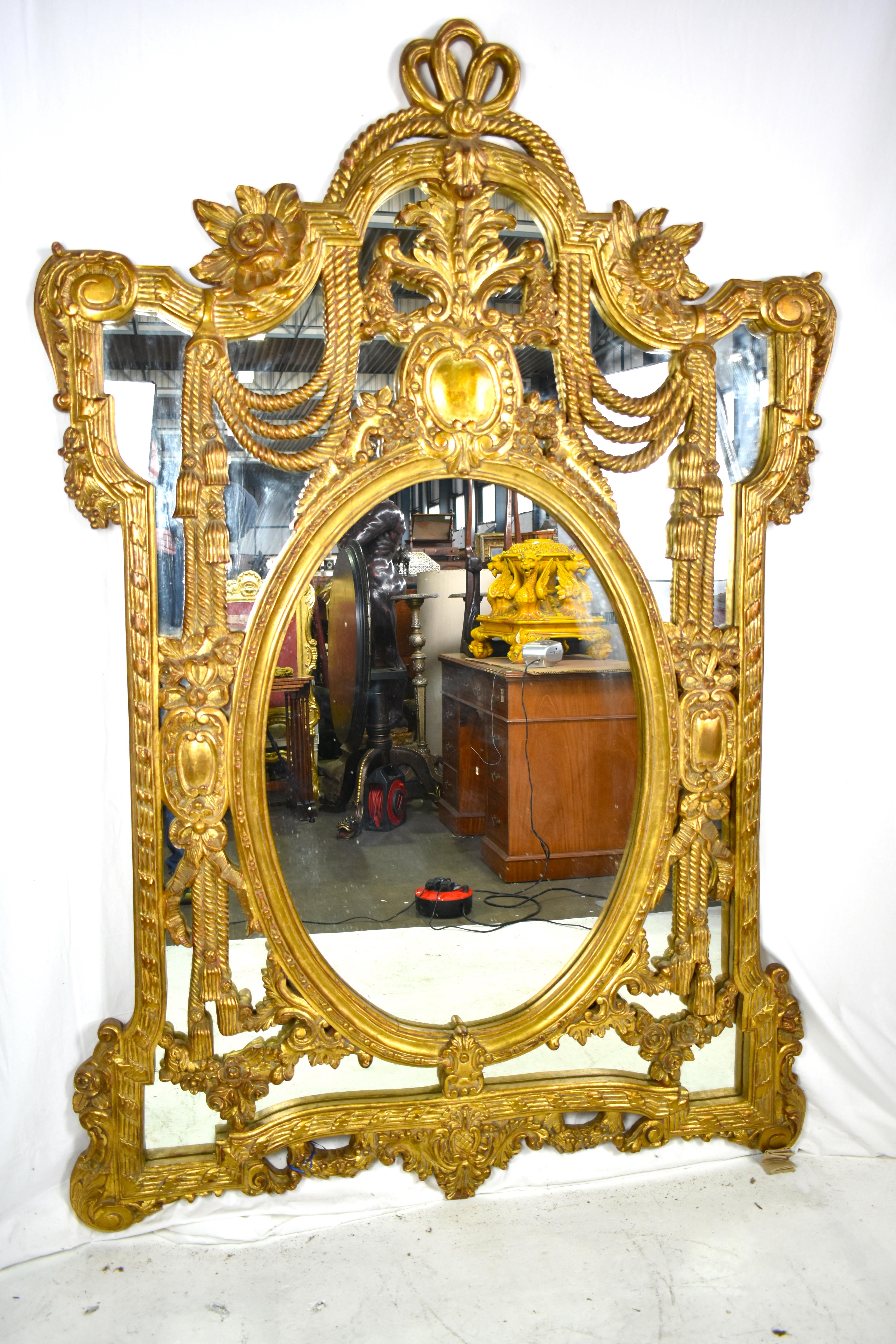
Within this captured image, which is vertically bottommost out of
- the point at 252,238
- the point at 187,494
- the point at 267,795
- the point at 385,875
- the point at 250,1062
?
the point at 250,1062

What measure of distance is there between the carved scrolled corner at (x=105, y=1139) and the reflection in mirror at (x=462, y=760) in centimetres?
39

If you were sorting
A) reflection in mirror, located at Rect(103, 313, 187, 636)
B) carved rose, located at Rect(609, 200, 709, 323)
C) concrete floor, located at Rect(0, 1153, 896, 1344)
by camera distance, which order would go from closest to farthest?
concrete floor, located at Rect(0, 1153, 896, 1344), reflection in mirror, located at Rect(103, 313, 187, 636), carved rose, located at Rect(609, 200, 709, 323)

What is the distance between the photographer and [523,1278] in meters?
1.59

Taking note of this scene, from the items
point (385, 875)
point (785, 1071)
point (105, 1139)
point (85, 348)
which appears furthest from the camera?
point (785, 1071)

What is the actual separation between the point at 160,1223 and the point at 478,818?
896mm

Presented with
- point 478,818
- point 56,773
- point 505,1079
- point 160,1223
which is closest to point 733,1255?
point 505,1079

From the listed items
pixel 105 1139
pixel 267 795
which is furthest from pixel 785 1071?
pixel 105 1139

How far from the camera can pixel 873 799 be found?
1942 millimetres

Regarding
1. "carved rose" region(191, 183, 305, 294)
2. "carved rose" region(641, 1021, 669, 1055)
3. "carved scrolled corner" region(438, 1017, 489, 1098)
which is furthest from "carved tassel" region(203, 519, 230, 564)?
"carved rose" region(641, 1021, 669, 1055)

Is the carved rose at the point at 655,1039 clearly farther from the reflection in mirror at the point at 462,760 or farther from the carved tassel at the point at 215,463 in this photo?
the carved tassel at the point at 215,463

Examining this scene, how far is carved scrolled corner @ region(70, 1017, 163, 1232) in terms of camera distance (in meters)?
1.66

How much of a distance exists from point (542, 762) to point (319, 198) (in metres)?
1.06

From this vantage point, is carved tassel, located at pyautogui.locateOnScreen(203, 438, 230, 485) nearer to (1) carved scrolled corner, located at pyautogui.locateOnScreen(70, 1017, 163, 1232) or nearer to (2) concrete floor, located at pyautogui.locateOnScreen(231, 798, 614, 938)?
(2) concrete floor, located at pyautogui.locateOnScreen(231, 798, 614, 938)

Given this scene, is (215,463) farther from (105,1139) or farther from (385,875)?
(105,1139)
